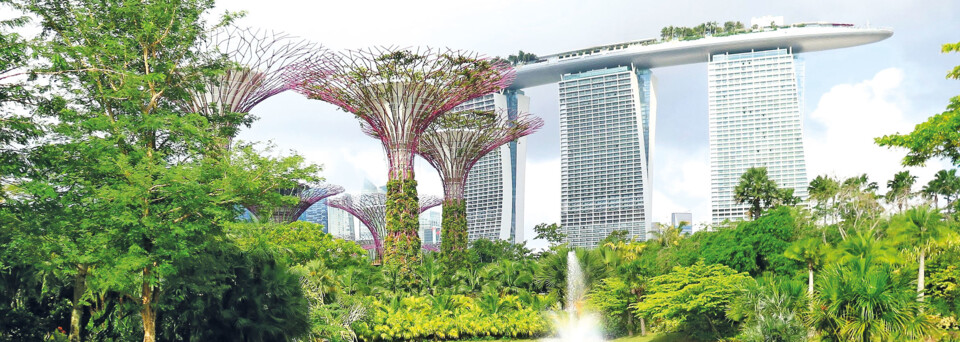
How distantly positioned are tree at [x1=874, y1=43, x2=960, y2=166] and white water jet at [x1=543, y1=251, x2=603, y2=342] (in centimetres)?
1848

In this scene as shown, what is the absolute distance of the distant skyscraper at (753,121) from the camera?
96938mm

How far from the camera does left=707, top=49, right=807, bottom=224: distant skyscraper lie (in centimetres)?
9694

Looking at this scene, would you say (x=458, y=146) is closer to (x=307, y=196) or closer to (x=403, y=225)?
(x=403, y=225)

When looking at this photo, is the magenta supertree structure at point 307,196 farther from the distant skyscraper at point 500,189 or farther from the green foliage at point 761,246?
the distant skyscraper at point 500,189

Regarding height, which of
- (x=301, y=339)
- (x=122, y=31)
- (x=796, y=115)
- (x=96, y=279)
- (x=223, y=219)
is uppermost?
(x=796, y=115)

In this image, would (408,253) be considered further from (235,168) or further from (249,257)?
(235,168)

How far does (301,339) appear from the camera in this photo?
23.7 meters

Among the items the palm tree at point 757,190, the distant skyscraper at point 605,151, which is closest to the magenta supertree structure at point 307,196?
the palm tree at point 757,190

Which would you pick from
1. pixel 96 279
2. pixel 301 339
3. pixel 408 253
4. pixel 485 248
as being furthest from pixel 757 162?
pixel 96 279

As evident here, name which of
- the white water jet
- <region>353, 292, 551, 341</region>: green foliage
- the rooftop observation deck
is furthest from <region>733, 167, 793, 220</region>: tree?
the rooftop observation deck

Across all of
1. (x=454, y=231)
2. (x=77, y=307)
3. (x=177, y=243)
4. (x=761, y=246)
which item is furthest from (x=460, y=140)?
(x=177, y=243)

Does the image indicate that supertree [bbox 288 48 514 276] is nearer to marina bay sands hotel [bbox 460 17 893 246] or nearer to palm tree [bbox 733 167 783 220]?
palm tree [bbox 733 167 783 220]

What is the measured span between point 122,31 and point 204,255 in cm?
525

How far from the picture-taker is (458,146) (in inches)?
1953
